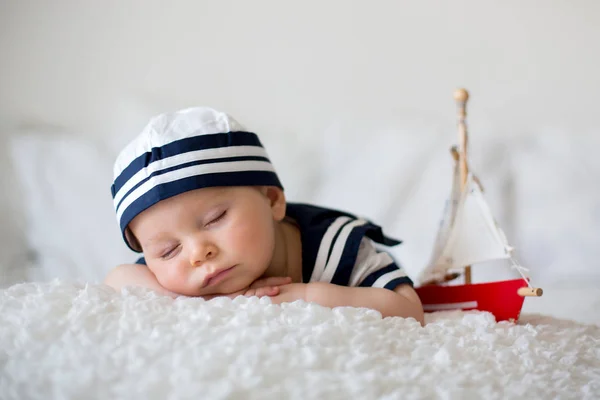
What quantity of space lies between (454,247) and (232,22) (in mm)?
817

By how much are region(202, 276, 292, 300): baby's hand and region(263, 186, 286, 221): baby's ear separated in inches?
4.3

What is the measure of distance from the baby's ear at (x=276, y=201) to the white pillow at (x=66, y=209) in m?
0.62

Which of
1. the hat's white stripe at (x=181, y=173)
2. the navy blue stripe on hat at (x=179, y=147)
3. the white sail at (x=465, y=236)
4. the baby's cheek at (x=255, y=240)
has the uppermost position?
the navy blue stripe on hat at (x=179, y=147)

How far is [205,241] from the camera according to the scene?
0.83m

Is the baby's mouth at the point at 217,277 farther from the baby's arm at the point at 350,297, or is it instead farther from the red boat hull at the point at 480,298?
the red boat hull at the point at 480,298

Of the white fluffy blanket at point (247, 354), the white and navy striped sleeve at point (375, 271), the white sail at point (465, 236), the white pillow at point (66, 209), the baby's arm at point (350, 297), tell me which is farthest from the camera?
the white pillow at point (66, 209)

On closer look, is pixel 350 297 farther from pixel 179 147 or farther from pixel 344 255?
pixel 179 147

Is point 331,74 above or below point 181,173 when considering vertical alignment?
above

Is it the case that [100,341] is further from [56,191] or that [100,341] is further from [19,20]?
[19,20]

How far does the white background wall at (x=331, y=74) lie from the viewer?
146 cm

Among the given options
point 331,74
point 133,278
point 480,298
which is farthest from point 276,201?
point 331,74

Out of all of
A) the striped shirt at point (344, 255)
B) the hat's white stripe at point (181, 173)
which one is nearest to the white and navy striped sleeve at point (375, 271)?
the striped shirt at point (344, 255)

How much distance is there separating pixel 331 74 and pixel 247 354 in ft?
3.61

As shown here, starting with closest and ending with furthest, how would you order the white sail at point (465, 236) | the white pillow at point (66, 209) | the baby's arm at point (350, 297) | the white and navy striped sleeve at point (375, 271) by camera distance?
the baby's arm at point (350, 297) < the white and navy striped sleeve at point (375, 271) < the white sail at point (465, 236) < the white pillow at point (66, 209)
